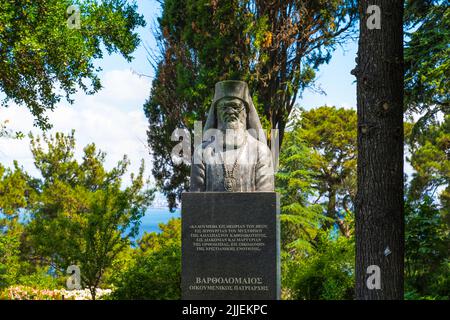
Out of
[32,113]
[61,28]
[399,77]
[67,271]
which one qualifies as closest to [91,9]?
[61,28]

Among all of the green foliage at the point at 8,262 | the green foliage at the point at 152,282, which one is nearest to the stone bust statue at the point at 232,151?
the green foliage at the point at 152,282

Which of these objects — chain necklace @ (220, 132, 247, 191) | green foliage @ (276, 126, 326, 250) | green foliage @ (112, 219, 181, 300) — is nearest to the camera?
chain necklace @ (220, 132, 247, 191)

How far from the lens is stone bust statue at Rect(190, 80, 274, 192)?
25.0 ft

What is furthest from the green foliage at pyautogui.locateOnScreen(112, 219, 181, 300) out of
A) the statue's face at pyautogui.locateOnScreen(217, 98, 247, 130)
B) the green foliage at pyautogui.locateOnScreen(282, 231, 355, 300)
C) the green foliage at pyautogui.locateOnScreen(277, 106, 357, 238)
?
the green foliage at pyautogui.locateOnScreen(277, 106, 357, 238)

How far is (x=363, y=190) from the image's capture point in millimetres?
7824

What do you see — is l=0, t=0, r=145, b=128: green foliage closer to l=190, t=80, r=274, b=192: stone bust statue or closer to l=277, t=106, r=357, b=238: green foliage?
l=190, t=80, r=274, b=192: stone bust statue

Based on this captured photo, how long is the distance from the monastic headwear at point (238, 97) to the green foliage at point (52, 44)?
632cm

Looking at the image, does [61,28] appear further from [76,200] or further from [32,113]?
[76,200]

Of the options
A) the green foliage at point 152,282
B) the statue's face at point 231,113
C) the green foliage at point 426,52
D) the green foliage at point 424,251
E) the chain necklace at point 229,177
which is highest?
the green foliage at point 426,52

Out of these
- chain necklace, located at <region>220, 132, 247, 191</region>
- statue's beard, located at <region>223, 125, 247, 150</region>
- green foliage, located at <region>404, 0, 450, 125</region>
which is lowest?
chain necklace, located at <region>220, 132, 247, 191</region>

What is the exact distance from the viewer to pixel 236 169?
7617 mm

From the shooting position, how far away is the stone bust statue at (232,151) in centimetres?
761

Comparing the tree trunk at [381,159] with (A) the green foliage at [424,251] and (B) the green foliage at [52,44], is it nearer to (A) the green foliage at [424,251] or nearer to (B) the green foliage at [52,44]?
(A) the green foliage at [424,251]

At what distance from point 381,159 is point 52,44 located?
8.32 metres
